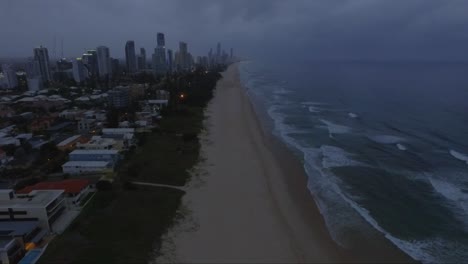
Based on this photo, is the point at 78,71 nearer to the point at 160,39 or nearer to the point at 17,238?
the point at 160,39

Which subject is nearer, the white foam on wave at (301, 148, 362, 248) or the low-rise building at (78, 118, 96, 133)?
the white foam on wave at (301, 148, 362, 248)

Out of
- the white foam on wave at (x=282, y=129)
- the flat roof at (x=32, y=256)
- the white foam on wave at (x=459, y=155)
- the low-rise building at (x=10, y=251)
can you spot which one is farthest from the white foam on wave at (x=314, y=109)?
the low-rise building at (x=10, y=251)

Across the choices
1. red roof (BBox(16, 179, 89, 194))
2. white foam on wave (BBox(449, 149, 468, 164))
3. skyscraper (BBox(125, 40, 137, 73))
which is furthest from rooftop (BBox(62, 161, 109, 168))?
skyscraper (BBox(125, 40, 137, 73))

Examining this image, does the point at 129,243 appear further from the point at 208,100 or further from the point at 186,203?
the point at 208,100

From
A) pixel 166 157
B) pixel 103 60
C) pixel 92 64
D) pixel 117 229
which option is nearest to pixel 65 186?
pixel 117 229

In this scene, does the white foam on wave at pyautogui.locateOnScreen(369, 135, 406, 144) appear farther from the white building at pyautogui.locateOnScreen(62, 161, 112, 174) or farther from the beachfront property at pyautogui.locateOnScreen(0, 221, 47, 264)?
the beachfront property at pyautogui.locateOnScreen(0, 221, 47, 264)

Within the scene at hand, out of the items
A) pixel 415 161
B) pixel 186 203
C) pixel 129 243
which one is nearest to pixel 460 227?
pixel 415 161
